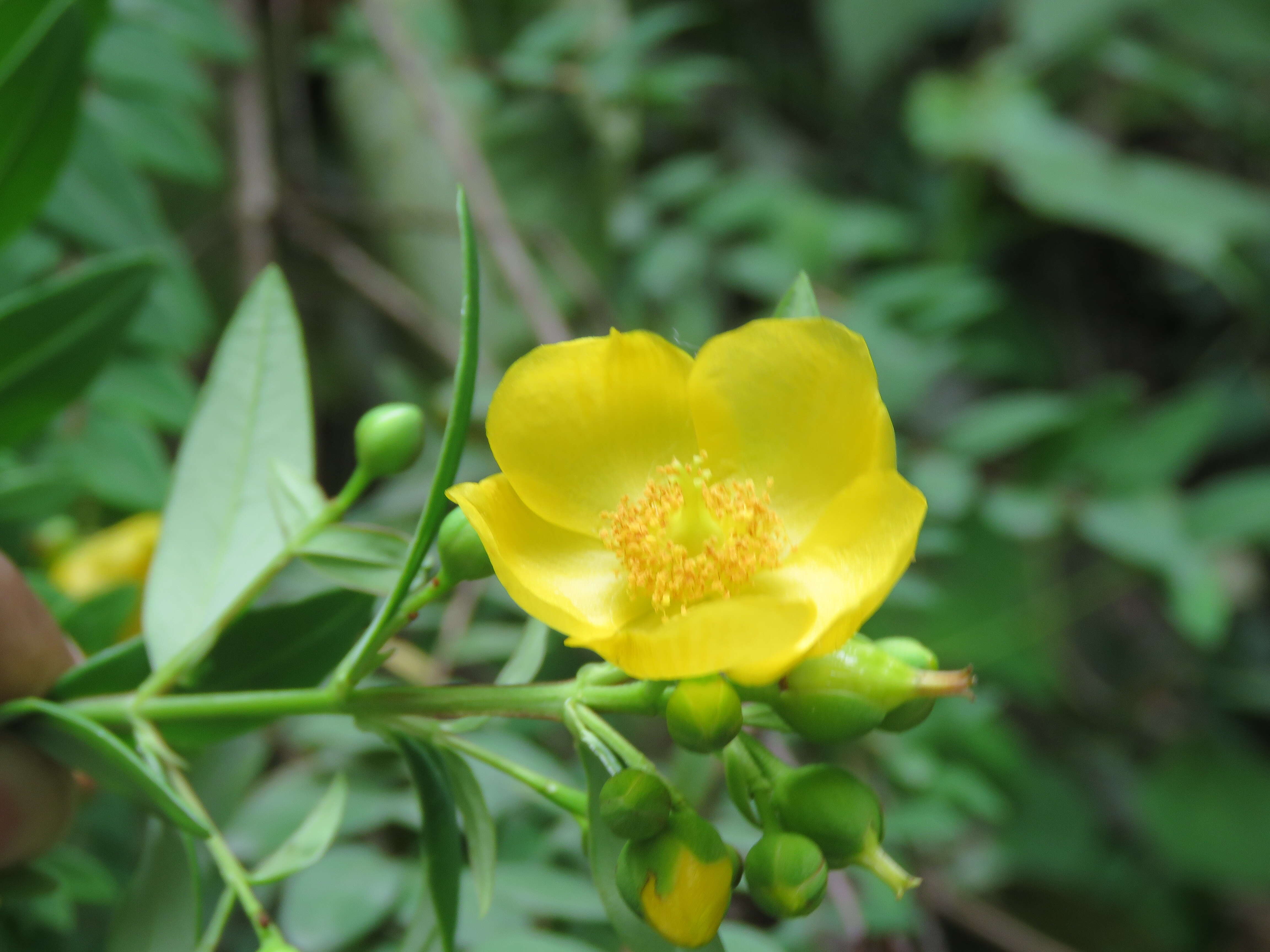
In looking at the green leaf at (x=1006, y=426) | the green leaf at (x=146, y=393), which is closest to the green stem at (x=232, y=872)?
the green leaf at (x=146, y=393)

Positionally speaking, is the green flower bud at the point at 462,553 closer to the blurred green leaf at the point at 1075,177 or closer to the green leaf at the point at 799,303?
the green leaf at the point at 799,303

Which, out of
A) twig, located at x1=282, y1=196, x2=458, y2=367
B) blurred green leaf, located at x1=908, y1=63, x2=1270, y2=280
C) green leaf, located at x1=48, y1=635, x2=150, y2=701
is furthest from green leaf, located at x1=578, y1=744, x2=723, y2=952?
blurred green leaf, located at x1=908, y1=63, x2=1270, y2=280

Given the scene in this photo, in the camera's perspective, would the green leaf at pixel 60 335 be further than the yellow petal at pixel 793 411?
Yes

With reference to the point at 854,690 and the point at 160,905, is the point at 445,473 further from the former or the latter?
the point at 160,905

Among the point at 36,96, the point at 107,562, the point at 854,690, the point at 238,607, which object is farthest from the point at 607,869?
the point at 107,562

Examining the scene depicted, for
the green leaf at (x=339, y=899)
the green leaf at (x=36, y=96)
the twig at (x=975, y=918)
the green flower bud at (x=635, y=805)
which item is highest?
the green leaf at (x=36, y=96)

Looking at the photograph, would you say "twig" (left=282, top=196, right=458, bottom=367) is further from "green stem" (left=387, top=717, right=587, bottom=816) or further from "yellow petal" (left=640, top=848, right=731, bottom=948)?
"yellow petal" (left=640, top=848, right=731, bottom=948)
